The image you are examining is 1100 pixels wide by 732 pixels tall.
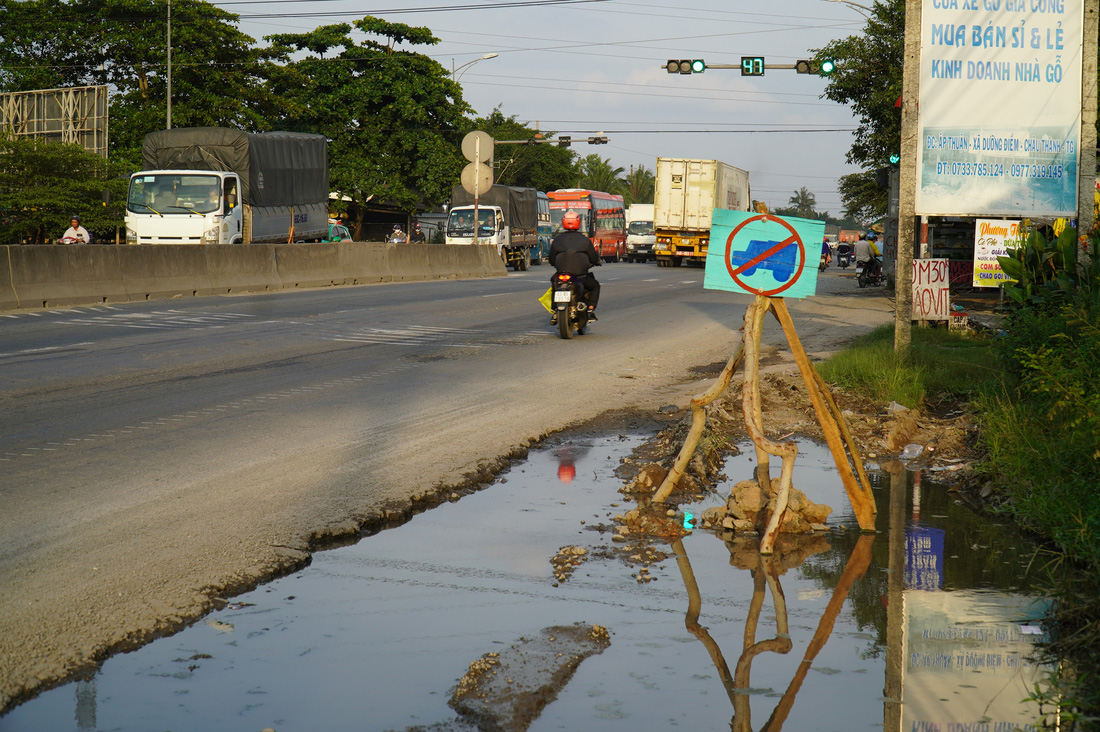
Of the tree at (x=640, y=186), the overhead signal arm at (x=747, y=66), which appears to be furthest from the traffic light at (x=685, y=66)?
the tree at (x=640, y=186)

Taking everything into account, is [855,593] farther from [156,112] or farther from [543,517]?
[156,112]

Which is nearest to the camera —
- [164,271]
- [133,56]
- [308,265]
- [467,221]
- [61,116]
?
[164,271]

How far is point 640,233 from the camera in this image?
5950cm

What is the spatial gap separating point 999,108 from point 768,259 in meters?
6.10

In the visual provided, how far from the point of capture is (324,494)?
6117 mm

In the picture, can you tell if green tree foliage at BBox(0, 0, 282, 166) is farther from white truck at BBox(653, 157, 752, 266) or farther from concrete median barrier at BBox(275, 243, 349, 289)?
concrete median barrier at BBox(275, 243, 349, 289)

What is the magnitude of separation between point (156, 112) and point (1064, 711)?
162 feet

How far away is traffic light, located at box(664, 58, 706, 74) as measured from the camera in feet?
86.4

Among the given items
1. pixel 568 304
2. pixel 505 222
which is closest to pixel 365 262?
pixel 505 222

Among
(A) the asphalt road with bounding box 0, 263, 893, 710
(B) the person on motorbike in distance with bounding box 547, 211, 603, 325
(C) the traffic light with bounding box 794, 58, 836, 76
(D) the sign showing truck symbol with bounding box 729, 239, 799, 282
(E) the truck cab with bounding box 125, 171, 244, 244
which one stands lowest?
(A) the asphalt road with bounding box 0, 263, 893, 710

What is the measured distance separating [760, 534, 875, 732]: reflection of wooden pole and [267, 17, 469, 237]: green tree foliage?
5112cm

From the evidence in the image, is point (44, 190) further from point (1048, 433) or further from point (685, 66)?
point (1048, 433)

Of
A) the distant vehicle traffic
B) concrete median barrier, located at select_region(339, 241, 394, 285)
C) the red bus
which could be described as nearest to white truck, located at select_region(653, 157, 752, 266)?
the distant vehicle traffic

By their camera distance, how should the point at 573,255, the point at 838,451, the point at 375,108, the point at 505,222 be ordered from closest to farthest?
the point at 838,451, the point at 573,255, the point at 505,222, the point at 375,108
